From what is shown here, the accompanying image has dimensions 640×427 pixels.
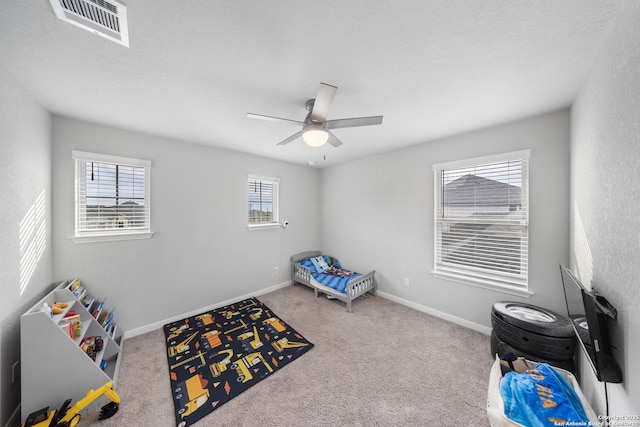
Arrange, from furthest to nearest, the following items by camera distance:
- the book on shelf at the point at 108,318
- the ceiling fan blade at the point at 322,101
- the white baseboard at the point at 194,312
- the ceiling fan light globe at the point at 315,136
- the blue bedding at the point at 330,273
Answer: the blue bedding at the point at 330,273, the white baseboard at the point at 194,312, the book on shelf at the point at 108,318, the ceiling fan light globe at the point at 315,136, the ceiling fan blade at the point at 322,101

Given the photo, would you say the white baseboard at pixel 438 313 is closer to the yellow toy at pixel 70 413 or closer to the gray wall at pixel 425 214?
the gray wall at pixel 425 214

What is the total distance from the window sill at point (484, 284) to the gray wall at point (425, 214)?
0.05 metres

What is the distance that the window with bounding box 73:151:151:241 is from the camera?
2264 millimetres

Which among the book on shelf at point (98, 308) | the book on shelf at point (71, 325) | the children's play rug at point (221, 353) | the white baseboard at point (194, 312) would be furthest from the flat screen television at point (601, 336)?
the book on shelf at point (98, 308)

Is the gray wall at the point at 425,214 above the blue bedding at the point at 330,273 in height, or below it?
above

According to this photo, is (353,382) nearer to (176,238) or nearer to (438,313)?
(438,313)

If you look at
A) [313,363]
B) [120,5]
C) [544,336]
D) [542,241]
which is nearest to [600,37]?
[542,241]

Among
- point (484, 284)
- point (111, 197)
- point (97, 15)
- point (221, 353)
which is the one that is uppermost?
point (97, 15)

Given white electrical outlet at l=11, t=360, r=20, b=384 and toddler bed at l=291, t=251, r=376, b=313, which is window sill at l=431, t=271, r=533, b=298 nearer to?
toddler bed at l=291, t=251, r=376, b=313

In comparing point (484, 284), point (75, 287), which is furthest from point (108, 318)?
point (484, 284)

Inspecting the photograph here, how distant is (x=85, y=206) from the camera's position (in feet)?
7.50

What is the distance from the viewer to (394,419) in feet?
5.03

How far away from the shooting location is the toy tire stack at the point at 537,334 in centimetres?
172

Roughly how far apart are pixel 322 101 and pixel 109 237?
2800mm
